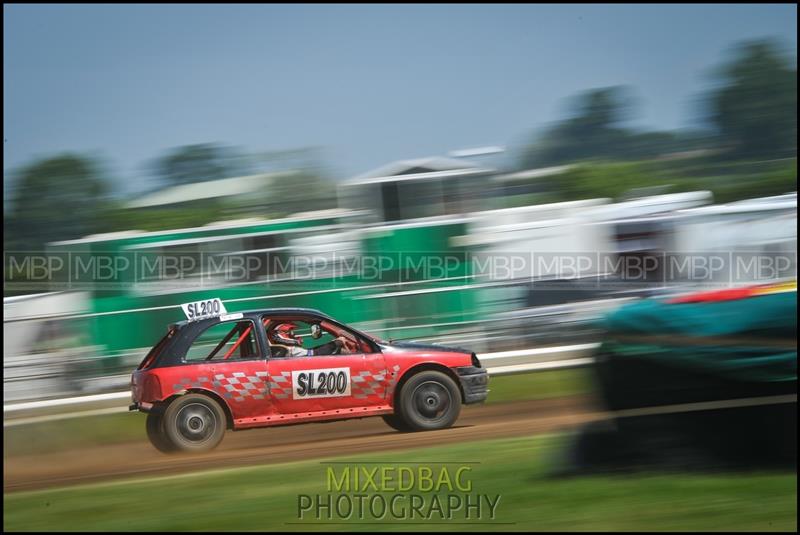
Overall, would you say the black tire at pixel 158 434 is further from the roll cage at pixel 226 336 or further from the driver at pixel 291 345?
the driver at pixel 291 345

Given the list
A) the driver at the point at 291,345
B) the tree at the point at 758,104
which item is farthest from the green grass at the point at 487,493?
the tree at the point at 758,104

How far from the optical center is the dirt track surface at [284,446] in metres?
7.70

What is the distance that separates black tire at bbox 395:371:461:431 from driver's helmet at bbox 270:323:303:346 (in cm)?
113

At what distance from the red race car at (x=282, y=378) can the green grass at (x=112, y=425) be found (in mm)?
1978

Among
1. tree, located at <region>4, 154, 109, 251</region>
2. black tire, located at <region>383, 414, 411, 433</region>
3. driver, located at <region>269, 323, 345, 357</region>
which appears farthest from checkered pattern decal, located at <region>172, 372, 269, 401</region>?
tree, located at <region>4, 154, 109, 251</region>

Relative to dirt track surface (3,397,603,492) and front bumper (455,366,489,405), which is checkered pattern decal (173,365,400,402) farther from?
front bumper (455,366,489,405)

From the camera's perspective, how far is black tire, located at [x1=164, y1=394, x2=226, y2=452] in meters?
7.79

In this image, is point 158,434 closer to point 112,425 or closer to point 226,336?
point 226,336

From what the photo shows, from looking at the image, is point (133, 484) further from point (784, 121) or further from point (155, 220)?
point (784, 121)

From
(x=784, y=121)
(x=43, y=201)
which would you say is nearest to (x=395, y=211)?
(x=43, y=201)

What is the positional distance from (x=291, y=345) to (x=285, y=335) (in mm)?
142

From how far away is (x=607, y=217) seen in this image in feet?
47.0

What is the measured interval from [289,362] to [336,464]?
1.24 metres

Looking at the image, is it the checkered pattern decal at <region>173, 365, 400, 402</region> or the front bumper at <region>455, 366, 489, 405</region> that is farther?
the front bumper at <region>455, 366, 489, 405</region>
